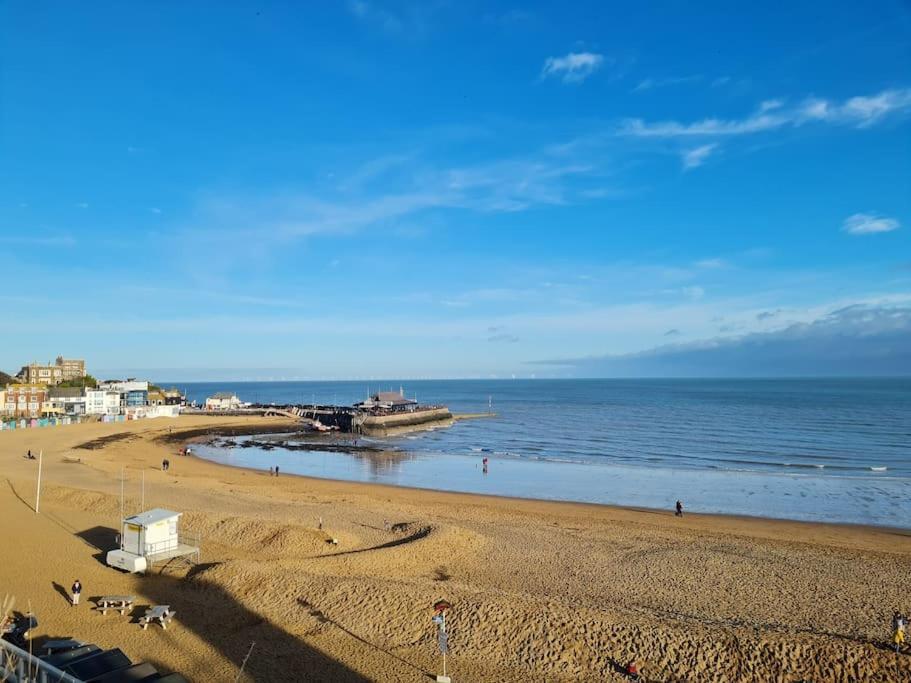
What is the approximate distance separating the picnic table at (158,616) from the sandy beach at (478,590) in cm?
26

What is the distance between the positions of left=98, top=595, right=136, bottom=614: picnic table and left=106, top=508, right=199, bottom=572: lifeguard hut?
2794 millimetres

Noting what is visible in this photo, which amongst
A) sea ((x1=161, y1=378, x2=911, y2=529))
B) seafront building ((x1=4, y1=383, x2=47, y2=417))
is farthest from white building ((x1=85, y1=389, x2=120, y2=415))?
sea ((x1=161, y1=378, x2=911, y2=529))

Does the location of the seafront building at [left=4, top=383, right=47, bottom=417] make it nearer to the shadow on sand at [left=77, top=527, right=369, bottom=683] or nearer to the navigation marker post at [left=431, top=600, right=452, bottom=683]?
the shadow on sand at [left=77, top=527, right=369, bottom=683]

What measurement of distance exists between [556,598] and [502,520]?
469 inches

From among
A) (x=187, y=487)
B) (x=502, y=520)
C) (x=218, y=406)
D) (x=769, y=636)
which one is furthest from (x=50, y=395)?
(x=769, y=636)

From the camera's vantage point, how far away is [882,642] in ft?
43.3

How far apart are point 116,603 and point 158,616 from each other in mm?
1946

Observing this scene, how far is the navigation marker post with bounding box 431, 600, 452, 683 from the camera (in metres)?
12.0

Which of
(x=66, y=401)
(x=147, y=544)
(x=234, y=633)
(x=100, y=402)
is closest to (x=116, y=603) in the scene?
(x=147, y=544)

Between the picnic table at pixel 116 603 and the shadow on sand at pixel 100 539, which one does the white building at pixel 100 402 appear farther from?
the picnic table at pixel 116 603

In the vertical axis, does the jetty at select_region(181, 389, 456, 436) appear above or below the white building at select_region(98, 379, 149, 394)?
below

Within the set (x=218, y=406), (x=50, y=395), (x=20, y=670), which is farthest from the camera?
(x=218, y=406)

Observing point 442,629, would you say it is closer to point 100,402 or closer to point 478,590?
point 478,590

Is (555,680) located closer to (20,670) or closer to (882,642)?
(882,642)
